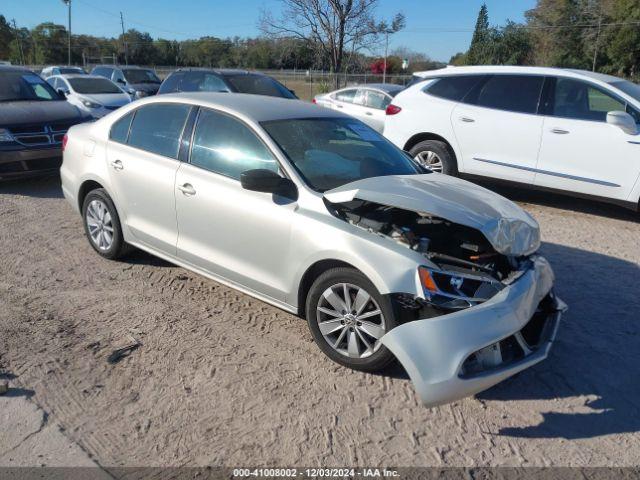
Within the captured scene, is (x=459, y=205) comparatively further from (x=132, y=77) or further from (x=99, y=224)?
(x=132, y=77)

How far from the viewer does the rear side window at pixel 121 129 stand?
507cm

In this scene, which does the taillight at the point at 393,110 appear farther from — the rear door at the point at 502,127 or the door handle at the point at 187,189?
the door handle at the point at 187,189

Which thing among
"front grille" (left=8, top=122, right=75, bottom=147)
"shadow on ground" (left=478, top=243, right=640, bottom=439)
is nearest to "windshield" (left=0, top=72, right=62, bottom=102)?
"front grille" (left=8, top=122, right=75, bottom=147)

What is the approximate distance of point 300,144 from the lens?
4207 millimetres

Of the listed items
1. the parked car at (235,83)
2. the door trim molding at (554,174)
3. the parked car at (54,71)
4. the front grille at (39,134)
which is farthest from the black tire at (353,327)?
the parked car at (54,71)

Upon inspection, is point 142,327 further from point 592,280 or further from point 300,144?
point 592,280

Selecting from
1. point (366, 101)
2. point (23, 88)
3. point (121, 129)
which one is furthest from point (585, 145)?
point (23, 88)

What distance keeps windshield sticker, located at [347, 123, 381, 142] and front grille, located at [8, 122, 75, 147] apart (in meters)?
5.49

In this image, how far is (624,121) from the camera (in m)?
6.44

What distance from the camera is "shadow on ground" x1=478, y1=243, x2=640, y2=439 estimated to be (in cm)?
316

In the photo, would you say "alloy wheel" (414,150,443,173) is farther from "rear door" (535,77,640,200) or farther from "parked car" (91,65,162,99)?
"parked car" (91,65,162,99)

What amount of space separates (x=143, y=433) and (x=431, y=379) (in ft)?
5.14

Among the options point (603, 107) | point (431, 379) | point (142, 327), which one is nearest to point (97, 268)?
point (142, 327)

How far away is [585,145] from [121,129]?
540 cm
